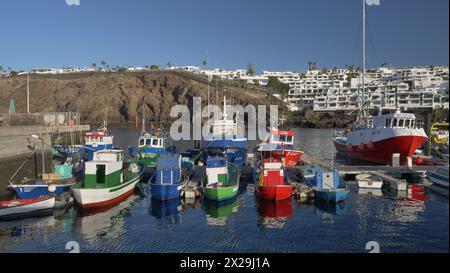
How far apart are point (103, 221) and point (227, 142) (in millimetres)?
23327

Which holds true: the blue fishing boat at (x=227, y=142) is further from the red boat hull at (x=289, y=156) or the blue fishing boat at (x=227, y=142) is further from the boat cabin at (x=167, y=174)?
the boat cabin at (x=167, y=174)

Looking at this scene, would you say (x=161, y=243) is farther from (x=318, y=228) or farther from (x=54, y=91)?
(x=54, y=91)

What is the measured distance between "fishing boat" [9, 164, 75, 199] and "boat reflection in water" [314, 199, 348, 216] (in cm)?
1605

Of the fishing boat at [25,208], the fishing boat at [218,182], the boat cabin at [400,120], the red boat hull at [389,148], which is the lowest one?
the fishing boat at [25,208]

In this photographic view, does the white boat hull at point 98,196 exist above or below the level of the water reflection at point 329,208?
above

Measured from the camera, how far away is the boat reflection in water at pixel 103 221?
68.9 feet

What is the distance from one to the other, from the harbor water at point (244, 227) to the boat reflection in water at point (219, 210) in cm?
5

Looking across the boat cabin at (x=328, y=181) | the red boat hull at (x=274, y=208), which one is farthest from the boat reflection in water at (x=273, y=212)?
the boat cabin at (x=328, y=181)

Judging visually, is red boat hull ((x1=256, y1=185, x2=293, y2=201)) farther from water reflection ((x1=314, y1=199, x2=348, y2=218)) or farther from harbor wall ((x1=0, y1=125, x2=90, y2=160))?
harbor wall ((x1=0, y1=125, x2=90, y2=160))

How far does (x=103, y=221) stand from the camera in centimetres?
2325

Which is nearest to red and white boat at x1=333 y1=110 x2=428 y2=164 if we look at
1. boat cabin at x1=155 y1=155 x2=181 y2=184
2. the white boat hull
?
boat cabin at x1=155 y1=155 x2=181 y2=184

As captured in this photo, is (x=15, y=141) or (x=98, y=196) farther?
(x=15, y=141)

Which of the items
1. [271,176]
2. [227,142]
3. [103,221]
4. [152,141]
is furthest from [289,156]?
[103,221]

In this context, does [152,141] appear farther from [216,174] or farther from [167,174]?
[216,174]
